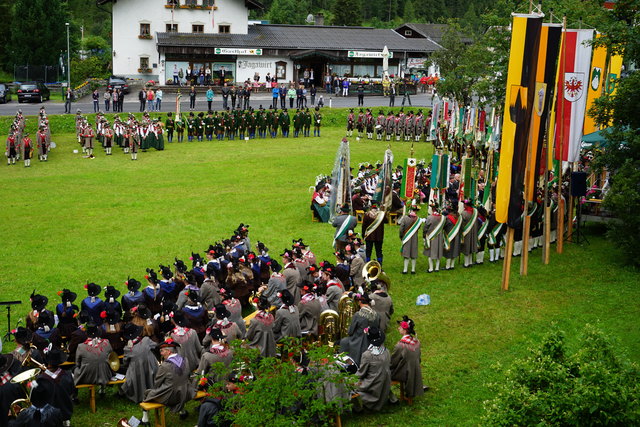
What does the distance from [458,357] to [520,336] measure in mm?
1736

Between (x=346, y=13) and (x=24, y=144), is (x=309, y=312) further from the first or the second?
(x=346, y=13)

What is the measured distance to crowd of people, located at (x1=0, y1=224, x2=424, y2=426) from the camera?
36.4 ft

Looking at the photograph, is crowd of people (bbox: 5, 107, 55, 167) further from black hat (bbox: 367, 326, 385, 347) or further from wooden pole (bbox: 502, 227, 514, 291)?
black hat (bbox: 367, 326, 385, 347)

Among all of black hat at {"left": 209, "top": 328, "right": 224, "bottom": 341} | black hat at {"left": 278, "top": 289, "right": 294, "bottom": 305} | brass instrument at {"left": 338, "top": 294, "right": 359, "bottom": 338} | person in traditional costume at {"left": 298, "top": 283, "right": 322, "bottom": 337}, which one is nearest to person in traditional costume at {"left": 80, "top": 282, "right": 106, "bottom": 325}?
black hat at {"left": 209, "top": 328, "right": 224, "bottom": 341}

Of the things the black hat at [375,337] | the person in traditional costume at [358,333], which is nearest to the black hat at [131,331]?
the person in traditional costume at [358,333]

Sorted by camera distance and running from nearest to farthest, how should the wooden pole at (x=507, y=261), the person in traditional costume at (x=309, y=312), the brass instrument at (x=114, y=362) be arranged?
the brass instrument at (x=114, y=362) → the person in traditional costume at (x=309, y=312) → the wooden pole at (x=507, y=261)

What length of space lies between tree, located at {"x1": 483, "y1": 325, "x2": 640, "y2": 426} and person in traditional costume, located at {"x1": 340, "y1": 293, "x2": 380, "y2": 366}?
390 cm

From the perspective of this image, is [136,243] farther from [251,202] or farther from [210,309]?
[210,309]

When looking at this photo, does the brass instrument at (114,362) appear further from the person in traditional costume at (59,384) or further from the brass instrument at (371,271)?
the brass instrument at (371,271)

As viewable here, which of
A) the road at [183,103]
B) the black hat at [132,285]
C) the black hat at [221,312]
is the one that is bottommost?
the black hat at [132,285]

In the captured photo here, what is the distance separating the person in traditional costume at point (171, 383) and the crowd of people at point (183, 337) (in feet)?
0.05

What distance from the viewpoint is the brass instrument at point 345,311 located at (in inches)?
542

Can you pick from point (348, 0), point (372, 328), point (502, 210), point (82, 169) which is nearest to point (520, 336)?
point (502, 210)

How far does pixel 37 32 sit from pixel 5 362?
2099 inches
